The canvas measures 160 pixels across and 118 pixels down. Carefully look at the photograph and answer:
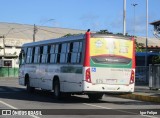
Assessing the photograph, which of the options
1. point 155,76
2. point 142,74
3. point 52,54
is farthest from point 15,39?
point 52,54

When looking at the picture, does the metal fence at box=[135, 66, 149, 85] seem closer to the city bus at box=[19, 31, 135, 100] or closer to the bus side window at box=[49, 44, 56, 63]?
the bus side window at box=[49, 44, 56, 63]

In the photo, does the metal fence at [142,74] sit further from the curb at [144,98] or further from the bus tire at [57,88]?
the bus tire at [57,88]

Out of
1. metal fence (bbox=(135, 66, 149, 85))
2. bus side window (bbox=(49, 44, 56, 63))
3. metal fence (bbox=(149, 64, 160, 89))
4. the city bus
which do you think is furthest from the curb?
metal fence (bbox=(135, 66, 149, 85))

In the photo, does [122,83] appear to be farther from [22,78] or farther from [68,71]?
[22,78]

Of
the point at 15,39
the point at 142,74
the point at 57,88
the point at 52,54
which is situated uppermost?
the point at 15,39

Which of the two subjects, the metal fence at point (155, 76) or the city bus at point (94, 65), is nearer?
the city bus at point (94, 65)

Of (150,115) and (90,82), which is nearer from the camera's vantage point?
(150,115)

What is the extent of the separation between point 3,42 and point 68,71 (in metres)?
55.2

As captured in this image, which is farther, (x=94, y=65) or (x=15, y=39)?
(x=15, y=39)

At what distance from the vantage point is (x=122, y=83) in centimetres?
2005

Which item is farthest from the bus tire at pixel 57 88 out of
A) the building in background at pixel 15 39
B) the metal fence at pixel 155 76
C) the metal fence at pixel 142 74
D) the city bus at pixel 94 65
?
the building in background at pixel 15 39

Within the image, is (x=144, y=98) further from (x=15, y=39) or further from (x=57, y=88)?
(x=15, y=39)

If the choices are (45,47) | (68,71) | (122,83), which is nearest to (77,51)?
(68,71)

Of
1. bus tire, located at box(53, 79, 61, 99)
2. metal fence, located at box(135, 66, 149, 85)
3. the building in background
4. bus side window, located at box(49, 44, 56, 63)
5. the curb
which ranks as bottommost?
the curb
